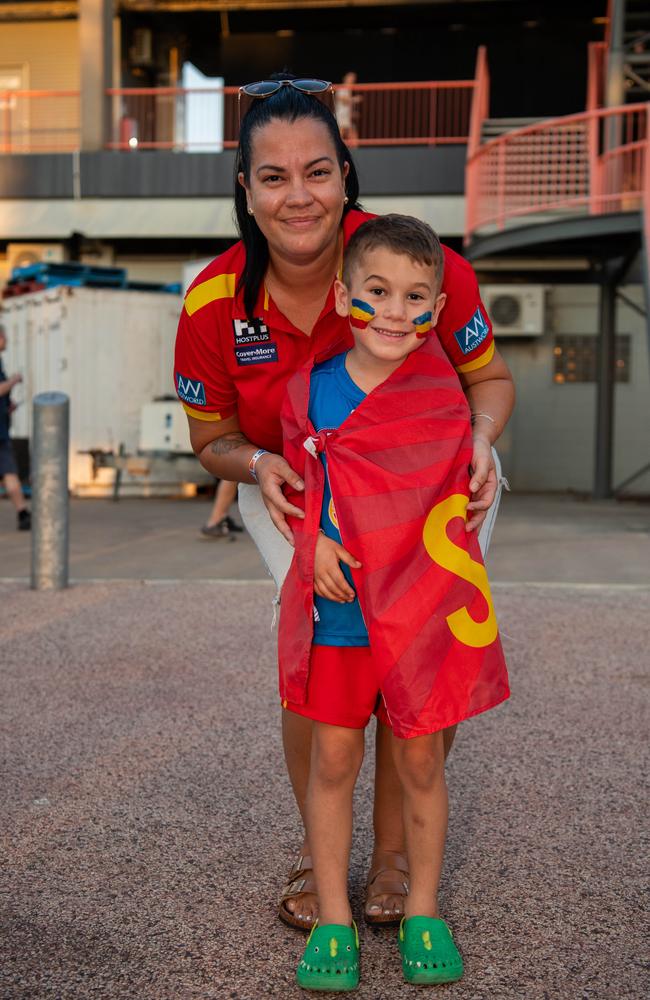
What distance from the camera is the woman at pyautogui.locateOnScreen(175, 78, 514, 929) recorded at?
8.71ft

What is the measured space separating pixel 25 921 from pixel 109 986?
406 mm

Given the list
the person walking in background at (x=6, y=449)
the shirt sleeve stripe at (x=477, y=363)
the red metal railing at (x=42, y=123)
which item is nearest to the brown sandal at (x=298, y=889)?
the shirt sleeve stripe at (x=477, y=363)

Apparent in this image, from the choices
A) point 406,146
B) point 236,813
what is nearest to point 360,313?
point 236,813

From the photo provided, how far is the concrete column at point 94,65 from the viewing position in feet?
62.0

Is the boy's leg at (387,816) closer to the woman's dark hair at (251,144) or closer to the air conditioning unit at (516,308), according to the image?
the woman's dark hair at (251,144)

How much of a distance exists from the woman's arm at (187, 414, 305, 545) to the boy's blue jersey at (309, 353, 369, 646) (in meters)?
0.09

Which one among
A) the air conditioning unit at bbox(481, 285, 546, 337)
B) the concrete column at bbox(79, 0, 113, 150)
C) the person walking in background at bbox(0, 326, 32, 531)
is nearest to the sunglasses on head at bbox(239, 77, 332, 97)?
the person walking in background at bbox(0, 326, 32, 531)

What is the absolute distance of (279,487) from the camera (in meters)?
2.57

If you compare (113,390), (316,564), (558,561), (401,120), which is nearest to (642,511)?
(558,561)

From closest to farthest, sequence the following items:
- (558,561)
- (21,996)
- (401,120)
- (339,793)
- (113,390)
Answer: (21,996) → (339,793) → (558,561) → (113,390) → (401,120)

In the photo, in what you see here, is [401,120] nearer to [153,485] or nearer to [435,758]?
[153,485]

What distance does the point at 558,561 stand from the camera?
907 cm

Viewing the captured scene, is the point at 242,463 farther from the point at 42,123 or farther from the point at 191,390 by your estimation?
the point at 42,123

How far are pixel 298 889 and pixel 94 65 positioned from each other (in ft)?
61.0
